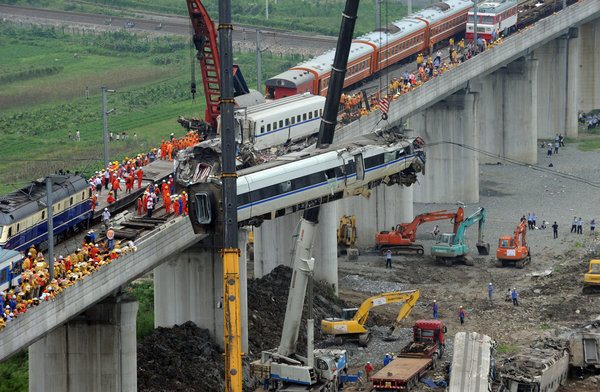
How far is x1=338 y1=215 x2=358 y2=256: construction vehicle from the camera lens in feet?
331

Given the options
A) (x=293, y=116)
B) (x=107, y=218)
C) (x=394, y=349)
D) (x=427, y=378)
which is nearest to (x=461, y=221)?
(x=293, y=116)

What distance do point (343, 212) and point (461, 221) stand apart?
11.1m

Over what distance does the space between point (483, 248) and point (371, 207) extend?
984 centimetres

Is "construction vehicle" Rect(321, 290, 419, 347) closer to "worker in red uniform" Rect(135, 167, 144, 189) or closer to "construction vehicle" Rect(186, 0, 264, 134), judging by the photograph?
"worker in red uniform" Rect(135, 167, 144, 189)

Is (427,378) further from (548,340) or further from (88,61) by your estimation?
(88,61)

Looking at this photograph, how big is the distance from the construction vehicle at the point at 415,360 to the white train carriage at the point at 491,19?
1909 inches

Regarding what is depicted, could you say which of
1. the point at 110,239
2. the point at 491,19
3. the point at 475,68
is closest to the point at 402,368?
the point at 110,239

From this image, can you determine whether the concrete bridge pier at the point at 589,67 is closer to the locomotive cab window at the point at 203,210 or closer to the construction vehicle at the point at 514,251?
the construction vehicle at the point at 514,251

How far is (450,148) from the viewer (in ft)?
386

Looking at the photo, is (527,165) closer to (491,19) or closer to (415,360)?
(491,19)

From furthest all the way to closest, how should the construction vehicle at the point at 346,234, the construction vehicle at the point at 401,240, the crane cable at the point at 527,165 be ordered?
1. the crane cable at the point at 527,165
2. the construction vehicle at the point at 346,234
3. the construction vehicle at the point at 401,240

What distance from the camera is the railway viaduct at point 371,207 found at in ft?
201

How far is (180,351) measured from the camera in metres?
69.7

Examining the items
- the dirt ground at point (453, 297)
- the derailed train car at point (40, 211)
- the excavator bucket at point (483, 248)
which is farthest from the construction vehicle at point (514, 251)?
the derailed train car at point (40, 211)
